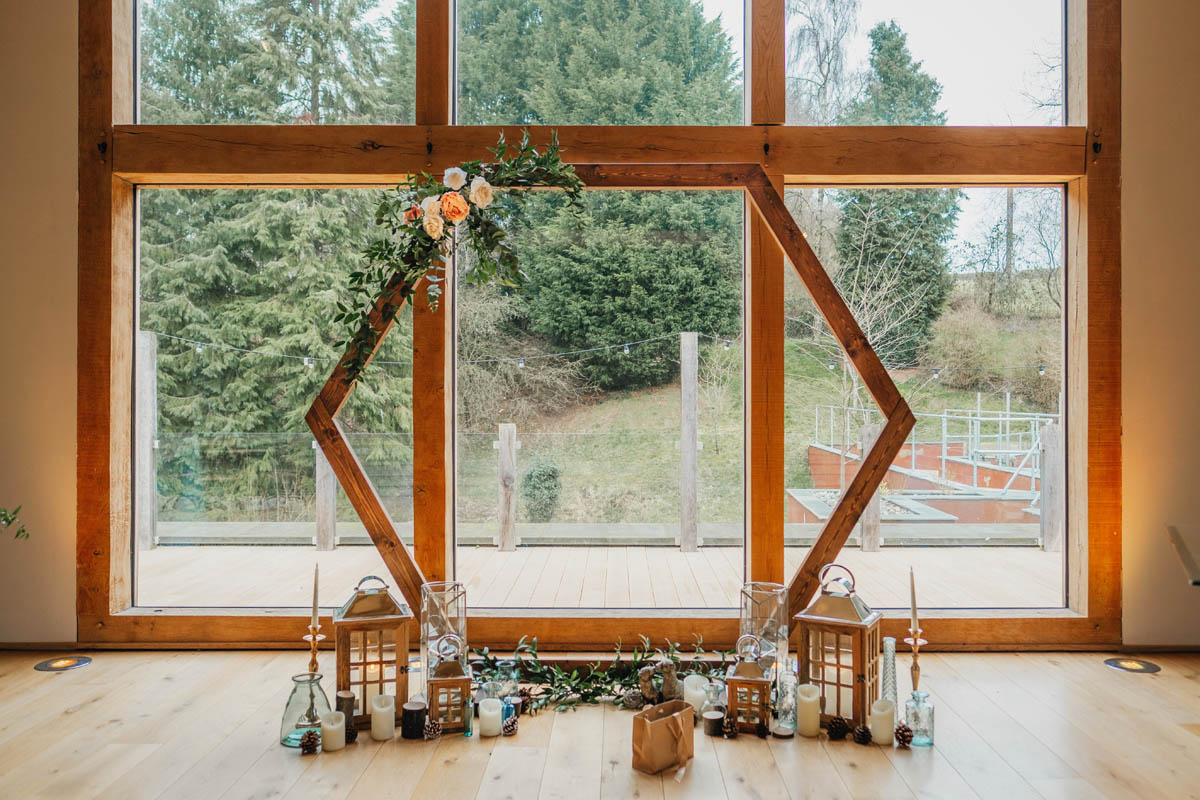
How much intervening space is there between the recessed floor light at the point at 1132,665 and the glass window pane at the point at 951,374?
329mm

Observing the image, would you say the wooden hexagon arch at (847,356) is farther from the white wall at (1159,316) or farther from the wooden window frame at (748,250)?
the white wall at (1159,316)

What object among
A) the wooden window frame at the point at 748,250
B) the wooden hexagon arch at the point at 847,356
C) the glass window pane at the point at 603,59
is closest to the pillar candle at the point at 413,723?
the wooden hexagon arch at the point at 847,356

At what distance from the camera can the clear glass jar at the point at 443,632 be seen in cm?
264

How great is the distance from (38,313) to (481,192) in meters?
2.10

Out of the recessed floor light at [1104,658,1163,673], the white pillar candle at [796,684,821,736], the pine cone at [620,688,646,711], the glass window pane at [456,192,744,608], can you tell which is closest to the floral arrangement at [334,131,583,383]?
the glass window pane at [456,192,744,608]

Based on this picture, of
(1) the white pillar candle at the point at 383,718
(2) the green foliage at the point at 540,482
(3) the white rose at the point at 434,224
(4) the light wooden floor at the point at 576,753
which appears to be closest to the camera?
(4) the light wooden floor at the point at 576,753

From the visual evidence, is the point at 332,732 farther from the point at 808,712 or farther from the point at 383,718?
the point at 808,712

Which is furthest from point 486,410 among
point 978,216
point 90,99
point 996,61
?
point 996,61

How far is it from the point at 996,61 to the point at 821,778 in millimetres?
3126

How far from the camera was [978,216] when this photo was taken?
3.58m

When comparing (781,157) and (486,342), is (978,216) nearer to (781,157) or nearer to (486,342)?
(781,157)

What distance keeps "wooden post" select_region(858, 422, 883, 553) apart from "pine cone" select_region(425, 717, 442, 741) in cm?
205

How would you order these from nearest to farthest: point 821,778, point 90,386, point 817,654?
point 821,778
point 817,654
point 90,386

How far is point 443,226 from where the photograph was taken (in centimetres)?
295
